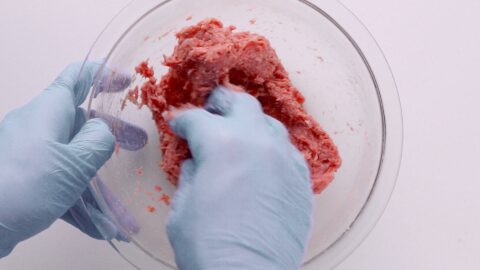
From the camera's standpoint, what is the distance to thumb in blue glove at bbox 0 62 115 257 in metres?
1.34

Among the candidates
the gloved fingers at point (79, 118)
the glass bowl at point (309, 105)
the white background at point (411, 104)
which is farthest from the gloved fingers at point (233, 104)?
the white background at point (411, 104)

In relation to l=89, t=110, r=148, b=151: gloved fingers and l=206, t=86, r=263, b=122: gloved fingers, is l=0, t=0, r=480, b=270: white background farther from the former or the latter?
l=206, t=86, r=263, b=122: gloved fingers

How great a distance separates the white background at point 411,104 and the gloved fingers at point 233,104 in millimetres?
718

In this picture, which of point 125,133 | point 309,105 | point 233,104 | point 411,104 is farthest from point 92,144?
point 411,104

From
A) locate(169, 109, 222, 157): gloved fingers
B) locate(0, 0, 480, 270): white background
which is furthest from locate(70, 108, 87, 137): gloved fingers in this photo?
locate(169, 109, 222, 157): gloved fingers

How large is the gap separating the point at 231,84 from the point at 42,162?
2.05 feet

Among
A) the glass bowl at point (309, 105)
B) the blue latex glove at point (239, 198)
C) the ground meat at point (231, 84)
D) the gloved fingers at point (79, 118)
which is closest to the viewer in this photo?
the blue latex glove at point (239, 198)

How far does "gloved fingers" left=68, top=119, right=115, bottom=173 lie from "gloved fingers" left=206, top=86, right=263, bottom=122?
0.34 meters

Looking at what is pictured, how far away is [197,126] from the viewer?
123 cm

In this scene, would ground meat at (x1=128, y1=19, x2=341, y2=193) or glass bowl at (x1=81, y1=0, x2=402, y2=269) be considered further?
glass bowl at (x1=81, y1=0, x2=402, y2=269)

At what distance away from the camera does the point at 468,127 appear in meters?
1.78

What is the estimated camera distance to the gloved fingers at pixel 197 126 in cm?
121

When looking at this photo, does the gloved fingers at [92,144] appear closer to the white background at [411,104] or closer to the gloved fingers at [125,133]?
the gloved fingers at [125,133]

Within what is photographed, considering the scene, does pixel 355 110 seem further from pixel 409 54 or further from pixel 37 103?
pixel 37 103
